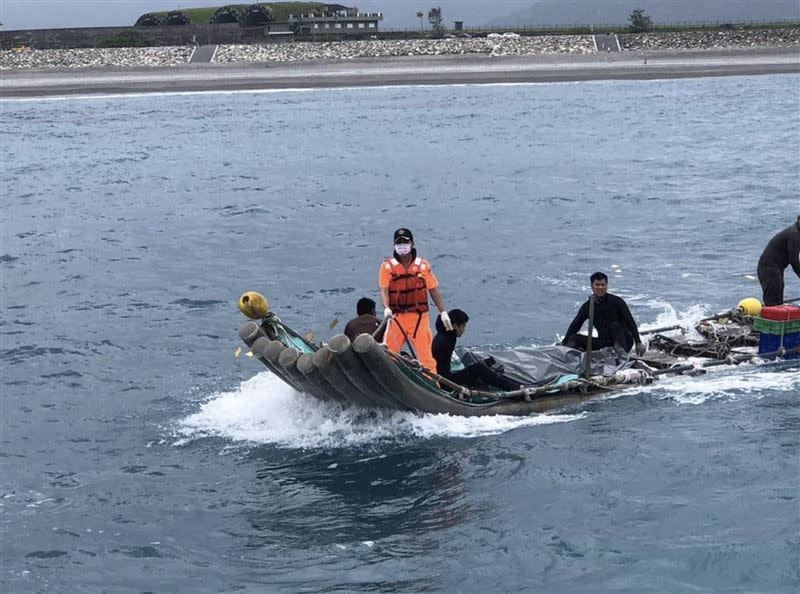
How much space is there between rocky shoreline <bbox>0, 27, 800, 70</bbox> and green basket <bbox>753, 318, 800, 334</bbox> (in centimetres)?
7110

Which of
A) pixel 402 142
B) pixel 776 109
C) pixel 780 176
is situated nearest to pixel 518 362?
pixel 780 176

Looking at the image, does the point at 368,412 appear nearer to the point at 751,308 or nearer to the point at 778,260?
the point at 778,260

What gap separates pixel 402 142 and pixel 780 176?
1687 cm

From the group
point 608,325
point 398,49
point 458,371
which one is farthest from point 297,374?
point 398,49

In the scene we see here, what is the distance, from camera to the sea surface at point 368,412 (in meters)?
11.5

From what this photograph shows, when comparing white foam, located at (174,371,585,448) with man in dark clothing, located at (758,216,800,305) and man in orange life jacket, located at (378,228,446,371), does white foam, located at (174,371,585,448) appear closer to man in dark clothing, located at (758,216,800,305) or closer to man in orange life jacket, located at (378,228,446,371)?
man in orange life jacket, located at (378,228,446,371)

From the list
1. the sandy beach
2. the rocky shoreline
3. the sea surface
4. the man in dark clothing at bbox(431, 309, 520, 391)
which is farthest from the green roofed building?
the man in dark clothing at bbox(431, 309, 520, 391)

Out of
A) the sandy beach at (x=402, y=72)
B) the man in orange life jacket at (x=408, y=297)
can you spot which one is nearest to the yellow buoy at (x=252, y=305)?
the man in orange life jacket at (x=408, y=297)

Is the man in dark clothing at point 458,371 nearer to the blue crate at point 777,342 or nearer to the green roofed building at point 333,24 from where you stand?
the blue crate at point 777,342

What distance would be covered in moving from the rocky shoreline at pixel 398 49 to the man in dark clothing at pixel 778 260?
230ft

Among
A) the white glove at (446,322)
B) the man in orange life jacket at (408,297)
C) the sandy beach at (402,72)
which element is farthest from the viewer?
the sandy beach at (402,72)

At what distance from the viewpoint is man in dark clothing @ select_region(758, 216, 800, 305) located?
53.1ft

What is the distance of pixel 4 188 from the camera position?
3997 centimetres

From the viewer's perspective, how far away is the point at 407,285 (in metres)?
14.1
